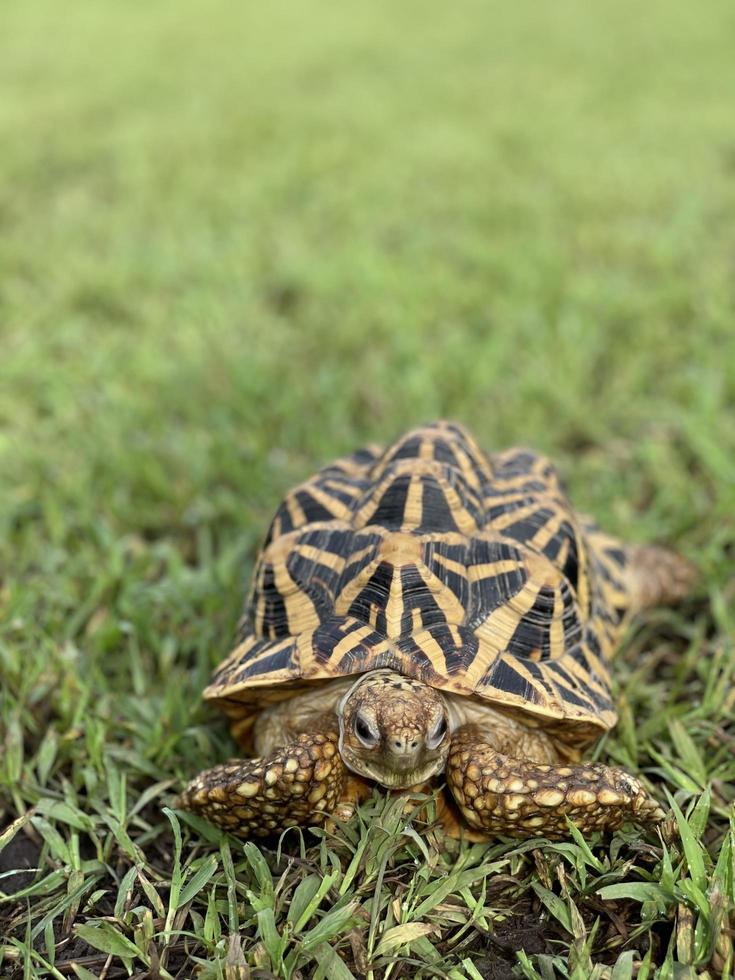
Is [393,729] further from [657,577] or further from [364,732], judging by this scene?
[657,577]

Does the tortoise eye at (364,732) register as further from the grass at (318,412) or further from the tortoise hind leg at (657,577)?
the tortoise hind leg at (657,577)

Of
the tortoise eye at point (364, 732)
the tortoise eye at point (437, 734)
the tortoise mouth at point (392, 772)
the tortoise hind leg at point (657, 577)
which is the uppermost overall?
the tortoise eye at point (364, 732)

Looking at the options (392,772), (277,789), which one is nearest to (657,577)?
(392,772)

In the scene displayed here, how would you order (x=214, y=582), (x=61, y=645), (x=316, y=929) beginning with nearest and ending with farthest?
(x=316, y=929), (x=61, y=645), (x=214, y=582)

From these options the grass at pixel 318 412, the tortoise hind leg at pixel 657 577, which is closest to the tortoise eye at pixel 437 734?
the grass at pixel 318 412

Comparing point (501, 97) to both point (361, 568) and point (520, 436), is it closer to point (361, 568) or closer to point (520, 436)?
point (520, 436)

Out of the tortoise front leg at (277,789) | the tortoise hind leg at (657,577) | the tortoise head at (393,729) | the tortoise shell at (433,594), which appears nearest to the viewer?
the tortoise head at (393,729)

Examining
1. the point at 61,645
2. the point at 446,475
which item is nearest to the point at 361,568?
the point at 446,475

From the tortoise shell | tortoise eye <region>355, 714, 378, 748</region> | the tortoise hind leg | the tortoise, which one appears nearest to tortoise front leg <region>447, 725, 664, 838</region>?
the tortoise
